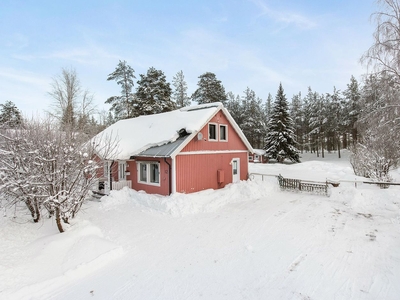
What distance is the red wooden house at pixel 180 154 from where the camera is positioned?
35.1ft

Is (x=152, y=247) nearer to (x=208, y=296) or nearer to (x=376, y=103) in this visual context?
(x=208, y=296)

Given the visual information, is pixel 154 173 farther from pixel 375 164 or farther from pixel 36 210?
pixel 375 164

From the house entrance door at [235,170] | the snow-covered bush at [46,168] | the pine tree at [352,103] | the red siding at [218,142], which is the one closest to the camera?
the snow-covered bush at [46,168]

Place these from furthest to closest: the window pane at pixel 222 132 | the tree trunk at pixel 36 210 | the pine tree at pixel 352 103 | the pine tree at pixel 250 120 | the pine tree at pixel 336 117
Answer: the pine tree at pixel 250 120 → the pine tree at pixel 336 117 → the pine tree at pixel 352 103 → the window pane at pixel 222 132 → the tree trunk at pixel 36 210

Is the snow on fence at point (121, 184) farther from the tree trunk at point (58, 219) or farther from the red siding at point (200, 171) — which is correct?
the tree trunk at point (58, 219)

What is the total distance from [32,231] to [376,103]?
14.1 metres

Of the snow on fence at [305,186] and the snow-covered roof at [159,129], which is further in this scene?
the snow on fence at [305,186]

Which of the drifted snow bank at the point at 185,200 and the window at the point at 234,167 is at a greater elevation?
the window at the point at 234,167

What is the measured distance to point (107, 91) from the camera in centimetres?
2931

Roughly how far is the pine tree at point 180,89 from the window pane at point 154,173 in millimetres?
24908

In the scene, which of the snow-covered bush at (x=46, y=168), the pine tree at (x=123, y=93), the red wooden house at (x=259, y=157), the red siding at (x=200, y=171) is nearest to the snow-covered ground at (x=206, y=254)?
the snow-covered bush at (x=46, y=168)

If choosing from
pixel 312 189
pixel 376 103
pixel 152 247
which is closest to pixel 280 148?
pixel 312 189

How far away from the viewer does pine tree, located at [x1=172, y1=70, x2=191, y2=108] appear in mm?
34875

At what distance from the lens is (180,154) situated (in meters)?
10.7
